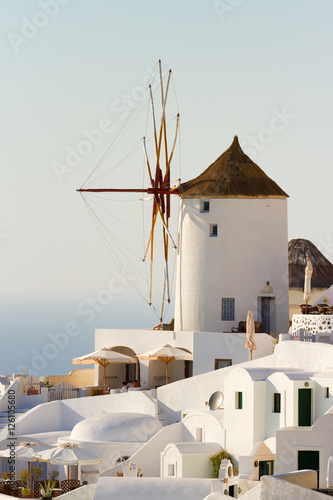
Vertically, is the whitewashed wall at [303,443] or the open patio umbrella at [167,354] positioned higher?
the open patio umbrella at [167,354]

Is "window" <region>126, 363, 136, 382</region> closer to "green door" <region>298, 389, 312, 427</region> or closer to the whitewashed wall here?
"green door" <region>298, 389, 312, 427</region>

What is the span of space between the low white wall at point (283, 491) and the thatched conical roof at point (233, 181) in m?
20.3

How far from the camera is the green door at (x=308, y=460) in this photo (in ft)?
100

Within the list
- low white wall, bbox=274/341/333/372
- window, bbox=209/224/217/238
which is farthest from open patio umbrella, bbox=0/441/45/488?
window, bbox=209/224/217/238

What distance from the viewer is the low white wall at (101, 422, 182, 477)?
34500mm

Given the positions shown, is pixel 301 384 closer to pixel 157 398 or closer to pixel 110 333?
pixel 157 398

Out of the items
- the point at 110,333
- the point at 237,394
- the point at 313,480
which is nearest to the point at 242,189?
the point at 110,333

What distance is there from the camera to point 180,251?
43.9 metres

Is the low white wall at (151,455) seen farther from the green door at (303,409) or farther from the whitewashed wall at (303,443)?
the whitewashed wall at (303,443)

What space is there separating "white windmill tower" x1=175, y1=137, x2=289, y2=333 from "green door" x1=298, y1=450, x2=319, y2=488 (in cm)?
1193

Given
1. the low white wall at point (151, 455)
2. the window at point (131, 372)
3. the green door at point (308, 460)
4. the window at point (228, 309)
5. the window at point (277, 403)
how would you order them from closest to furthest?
the green door at point (308, 460), the window at point (277, 403), the low white wall at point (151, 455), the window at point (228, 309), the window at point (131, 372)

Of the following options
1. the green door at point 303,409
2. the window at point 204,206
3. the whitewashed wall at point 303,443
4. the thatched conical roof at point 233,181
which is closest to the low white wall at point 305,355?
the green door at point 303,409

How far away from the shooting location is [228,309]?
42.5 m

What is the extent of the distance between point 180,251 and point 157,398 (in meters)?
6.67
